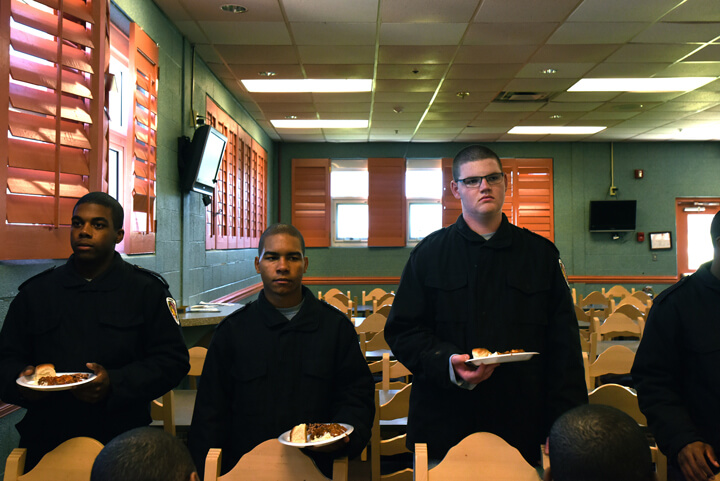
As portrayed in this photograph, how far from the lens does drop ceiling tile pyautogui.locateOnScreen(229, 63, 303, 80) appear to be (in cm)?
→ 526

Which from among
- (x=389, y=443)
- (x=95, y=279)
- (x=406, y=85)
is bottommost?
(x=389, y=443)

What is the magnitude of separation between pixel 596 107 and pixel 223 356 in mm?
6506

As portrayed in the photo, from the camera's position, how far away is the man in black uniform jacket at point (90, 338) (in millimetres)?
1684

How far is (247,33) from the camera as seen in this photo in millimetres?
4484

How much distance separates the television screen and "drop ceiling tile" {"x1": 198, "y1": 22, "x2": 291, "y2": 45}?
655 centimetres

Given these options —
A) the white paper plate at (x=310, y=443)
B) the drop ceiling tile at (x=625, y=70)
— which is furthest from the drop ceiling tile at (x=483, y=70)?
the white paper plate at (x=310, y=443)

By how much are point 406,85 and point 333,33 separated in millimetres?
1549

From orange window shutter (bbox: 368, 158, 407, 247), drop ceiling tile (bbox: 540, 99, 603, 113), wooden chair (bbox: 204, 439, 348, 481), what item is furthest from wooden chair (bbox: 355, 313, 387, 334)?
orange window shutter (bbox: 368, 158, 407, 247)

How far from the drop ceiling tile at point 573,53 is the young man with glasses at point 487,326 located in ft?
11.7

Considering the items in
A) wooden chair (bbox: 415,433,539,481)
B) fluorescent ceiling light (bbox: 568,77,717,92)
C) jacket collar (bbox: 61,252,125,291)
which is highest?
fluorescent ceiling light (bbox: 568,77,717,92)

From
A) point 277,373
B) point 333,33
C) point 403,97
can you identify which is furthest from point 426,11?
point 277,373

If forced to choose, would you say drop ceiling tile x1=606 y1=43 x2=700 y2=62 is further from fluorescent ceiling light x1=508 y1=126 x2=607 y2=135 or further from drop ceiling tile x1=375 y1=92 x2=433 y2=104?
fluorescent ceiling light x1=508 y1=126 x2=607 y2=135

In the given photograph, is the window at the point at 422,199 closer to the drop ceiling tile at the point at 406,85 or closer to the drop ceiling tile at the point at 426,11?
the drop ceiling tile at the point at 406,85

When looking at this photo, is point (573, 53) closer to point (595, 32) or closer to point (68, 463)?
point (595, 32)
